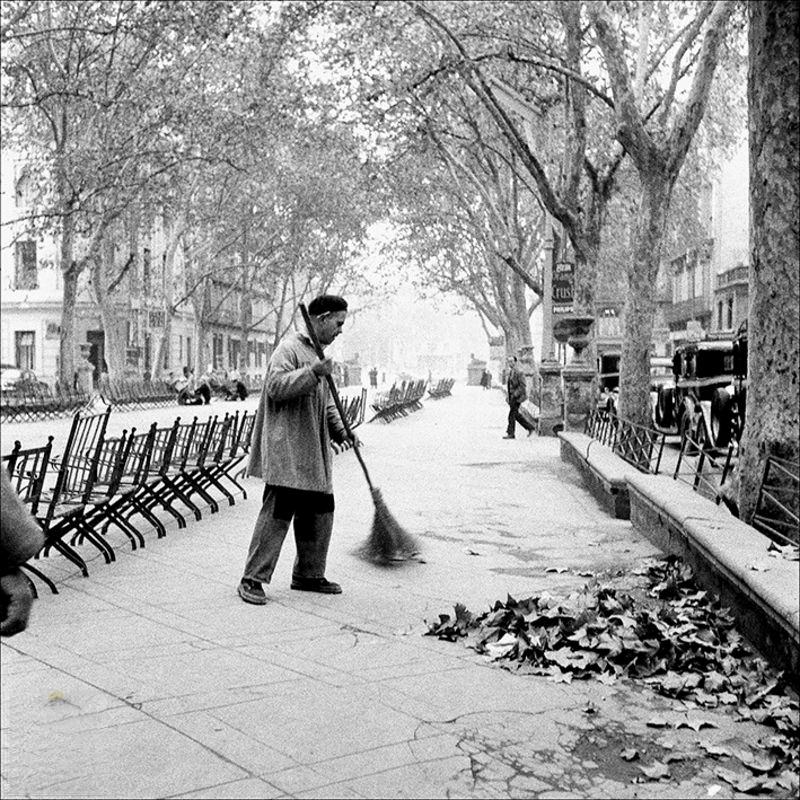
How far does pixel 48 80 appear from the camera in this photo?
25.9 metres

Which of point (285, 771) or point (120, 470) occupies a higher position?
point (120, 470)

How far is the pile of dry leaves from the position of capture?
4.69 meters

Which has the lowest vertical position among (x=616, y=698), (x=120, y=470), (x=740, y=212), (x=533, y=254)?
(x=616, y=698)

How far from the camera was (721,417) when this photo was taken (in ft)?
51.5

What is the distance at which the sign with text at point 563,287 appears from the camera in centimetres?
2056

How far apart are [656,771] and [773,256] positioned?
4624 mm

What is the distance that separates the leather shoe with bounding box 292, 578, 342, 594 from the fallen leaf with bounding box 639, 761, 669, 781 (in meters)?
3.00

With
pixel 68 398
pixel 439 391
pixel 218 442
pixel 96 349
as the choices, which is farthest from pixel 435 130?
pixel 96 349

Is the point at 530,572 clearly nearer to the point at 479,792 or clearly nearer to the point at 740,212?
the point at 479,792

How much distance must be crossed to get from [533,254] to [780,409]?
3572 centimetres

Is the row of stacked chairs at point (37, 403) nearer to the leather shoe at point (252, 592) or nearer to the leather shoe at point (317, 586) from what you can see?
the leather shoe at point (317, 586)

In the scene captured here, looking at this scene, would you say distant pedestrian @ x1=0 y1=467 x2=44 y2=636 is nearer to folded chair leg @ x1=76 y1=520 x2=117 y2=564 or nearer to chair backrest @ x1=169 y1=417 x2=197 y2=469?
folded chair leg @ x1=76 y1=520 x2=117 y2=564

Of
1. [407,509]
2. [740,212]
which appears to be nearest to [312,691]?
[407,509]

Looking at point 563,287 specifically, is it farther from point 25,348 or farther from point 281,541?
point 25,348
